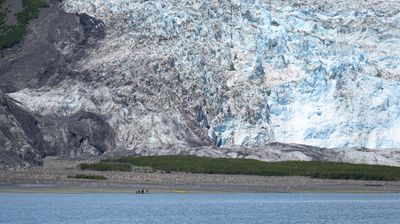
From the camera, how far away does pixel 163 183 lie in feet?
233

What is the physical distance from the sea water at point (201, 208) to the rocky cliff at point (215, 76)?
19.4 metres

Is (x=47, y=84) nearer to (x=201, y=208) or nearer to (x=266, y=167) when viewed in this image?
(x=266, y=167)

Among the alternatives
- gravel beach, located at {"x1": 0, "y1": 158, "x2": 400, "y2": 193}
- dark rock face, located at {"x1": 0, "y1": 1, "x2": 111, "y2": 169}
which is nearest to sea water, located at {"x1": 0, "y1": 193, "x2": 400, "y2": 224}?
gravel beach, located at {"x1": 0, "y1": 158, "x2": 400, "y2": 193}

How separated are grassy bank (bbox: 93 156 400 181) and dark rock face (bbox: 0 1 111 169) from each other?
5.89 metres

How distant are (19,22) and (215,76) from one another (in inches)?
973

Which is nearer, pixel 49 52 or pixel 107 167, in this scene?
pixel 107 167

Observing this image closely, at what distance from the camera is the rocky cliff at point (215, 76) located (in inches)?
Result: 3364

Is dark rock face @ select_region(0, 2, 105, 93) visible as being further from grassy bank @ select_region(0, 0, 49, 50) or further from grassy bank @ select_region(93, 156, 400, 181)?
grassy bank @ select_region(93, 156, 400, 181)

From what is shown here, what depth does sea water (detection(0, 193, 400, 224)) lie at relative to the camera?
47156mm

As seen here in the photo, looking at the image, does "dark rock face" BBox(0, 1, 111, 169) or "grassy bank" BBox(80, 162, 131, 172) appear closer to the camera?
"grassy bank" BBox(80, 162, 131, 172)

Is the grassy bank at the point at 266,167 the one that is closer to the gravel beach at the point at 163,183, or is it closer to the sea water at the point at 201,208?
the gravel beach at the point at 163,183

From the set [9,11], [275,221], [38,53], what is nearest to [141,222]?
[275,221]

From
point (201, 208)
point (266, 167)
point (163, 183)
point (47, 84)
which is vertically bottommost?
point (201, 208)

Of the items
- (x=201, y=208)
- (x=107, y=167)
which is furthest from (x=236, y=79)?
(x=201, y=208)
